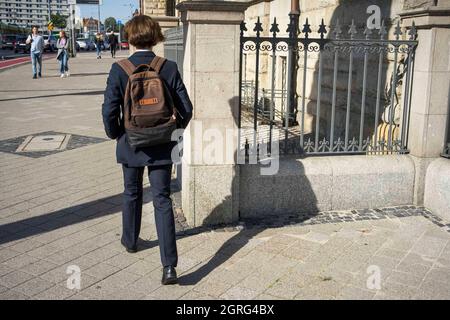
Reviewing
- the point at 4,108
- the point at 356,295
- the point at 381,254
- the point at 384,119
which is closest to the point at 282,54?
the point at 384,119

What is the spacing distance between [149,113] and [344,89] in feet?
21.5

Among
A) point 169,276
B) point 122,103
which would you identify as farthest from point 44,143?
point 169,276

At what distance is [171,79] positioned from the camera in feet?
13.0

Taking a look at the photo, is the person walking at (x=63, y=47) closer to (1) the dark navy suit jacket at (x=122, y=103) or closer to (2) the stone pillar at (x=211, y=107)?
(2) the stone pillar at (x=211, y=107)

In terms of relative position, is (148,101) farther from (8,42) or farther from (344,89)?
(8,42)

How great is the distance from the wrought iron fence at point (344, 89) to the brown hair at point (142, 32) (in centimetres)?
142

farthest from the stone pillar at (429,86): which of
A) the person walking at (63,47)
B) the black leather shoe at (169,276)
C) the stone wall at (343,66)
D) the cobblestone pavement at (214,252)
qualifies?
the person walking at (63,47)

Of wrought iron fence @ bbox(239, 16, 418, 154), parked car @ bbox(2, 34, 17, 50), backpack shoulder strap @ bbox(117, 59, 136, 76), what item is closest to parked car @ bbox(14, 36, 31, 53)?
parked car @ bbox(2, 34, 17, 50)

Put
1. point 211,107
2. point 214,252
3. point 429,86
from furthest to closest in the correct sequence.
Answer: point 429,86
point 211,107
point 214,252

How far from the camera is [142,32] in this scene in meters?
3.99

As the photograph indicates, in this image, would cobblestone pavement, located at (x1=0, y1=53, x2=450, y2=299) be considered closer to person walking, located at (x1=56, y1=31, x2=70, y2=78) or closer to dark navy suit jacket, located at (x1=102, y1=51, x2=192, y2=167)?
dark navy suit jacket, located at (x1=102, y1=51, x2=192, y2=167)
